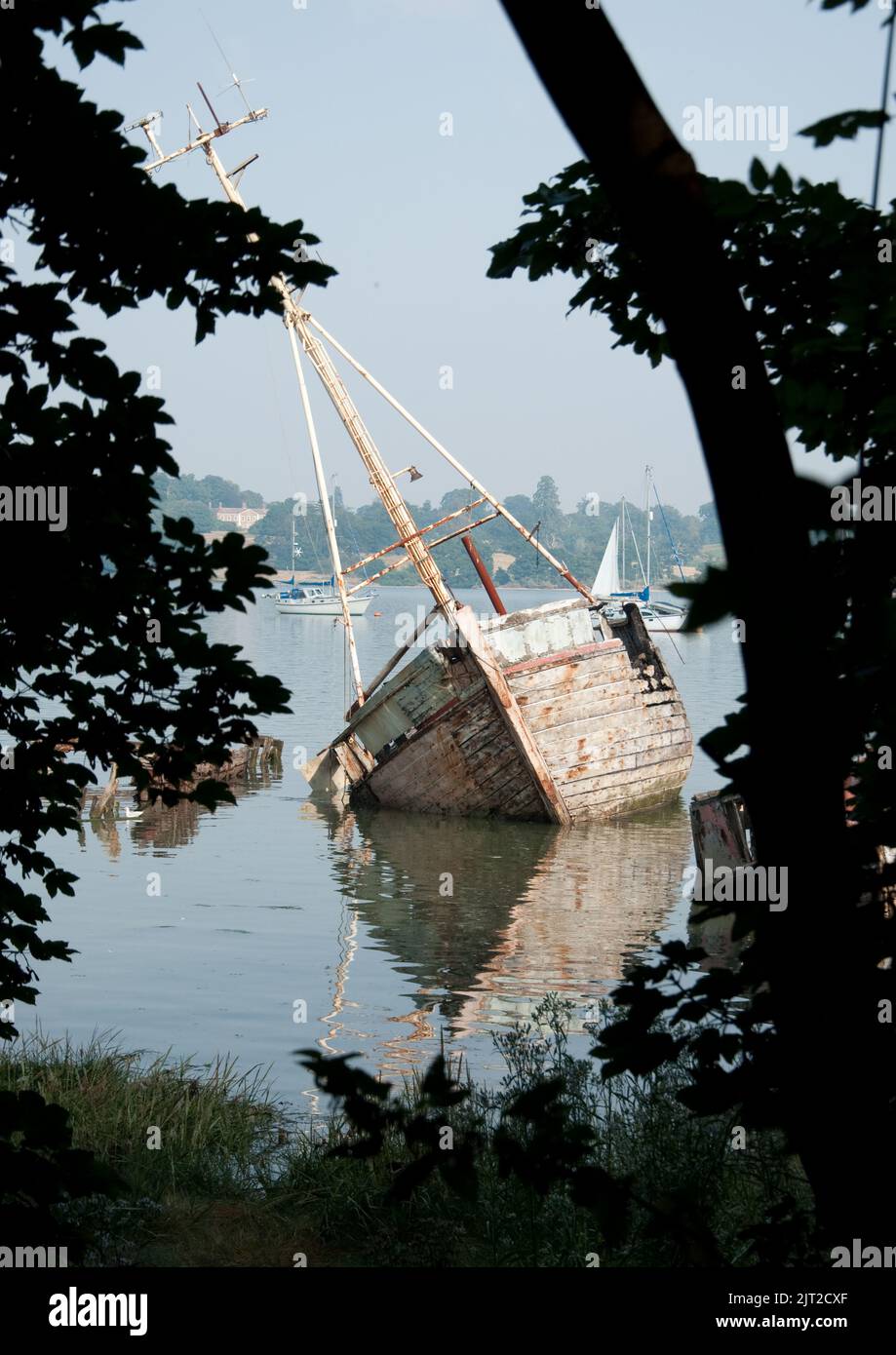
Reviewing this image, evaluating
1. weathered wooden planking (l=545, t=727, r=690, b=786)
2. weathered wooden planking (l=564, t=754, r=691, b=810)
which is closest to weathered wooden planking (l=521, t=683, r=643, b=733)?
weathered wooden planking (l=545, t=727, r=690, b=786)

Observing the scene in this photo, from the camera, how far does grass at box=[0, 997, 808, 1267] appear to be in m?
6.36

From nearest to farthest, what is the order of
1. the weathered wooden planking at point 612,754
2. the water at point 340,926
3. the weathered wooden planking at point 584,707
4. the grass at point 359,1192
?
1. the grass at point 359,1192
2. the water at point 340,926
3. the weathered wooden planking at point 584,707
4. the weathered wooden planking at point 612,754

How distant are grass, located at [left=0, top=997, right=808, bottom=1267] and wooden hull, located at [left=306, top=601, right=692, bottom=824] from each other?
18.5m

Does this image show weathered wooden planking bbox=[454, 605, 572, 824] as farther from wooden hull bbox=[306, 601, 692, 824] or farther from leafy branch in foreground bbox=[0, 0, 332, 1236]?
leafy branch in foreground bbox=[0, 0, 332, 1236]

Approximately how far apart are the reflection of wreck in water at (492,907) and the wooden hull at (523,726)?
25.8 inches

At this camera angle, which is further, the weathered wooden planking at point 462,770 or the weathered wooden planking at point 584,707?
the weathered wooden planking at point 462,770

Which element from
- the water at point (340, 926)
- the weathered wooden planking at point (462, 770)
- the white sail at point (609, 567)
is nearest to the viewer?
the water at point (340, 926)

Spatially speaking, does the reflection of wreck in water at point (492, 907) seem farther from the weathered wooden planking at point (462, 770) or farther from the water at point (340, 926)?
the weathered wooden planking at point (462, 770)

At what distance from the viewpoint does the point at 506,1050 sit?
32.3ft

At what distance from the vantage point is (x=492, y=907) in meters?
21.8

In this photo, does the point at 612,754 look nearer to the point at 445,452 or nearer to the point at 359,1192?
the point at 445,452

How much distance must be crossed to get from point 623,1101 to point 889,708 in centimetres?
651

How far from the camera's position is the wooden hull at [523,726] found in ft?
90.5

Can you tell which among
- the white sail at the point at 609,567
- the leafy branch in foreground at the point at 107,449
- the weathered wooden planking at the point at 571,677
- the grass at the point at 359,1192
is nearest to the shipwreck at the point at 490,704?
the weathered wooden planking at the point at 571,677
